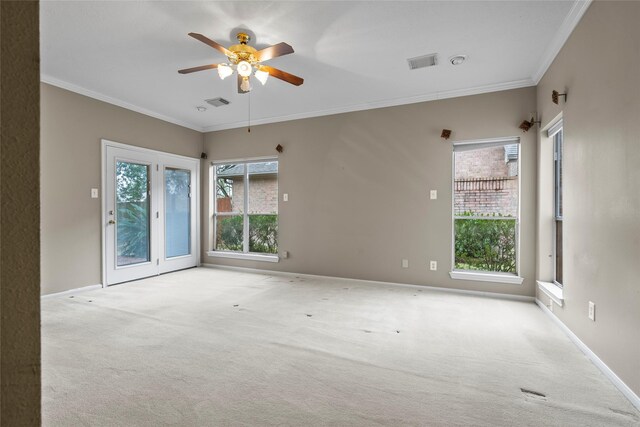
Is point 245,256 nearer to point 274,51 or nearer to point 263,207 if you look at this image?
point 263,207

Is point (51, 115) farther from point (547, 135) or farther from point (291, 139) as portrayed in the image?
point (547, 135)

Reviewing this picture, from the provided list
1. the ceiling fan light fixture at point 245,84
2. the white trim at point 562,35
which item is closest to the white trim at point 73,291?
the ceiling fan light fixture at point 245,84

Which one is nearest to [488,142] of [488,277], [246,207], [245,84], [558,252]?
[558,252]

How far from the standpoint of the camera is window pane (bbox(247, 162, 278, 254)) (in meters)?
5.69

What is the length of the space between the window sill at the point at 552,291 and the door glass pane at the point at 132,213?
5405mm

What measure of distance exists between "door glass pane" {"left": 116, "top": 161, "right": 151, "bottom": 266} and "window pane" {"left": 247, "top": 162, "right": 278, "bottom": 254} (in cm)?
166

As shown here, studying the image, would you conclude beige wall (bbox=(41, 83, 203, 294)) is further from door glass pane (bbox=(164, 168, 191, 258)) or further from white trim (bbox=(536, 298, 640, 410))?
white trim (bbox=(536, 298, 640, 410))

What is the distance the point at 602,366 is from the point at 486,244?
219 cm

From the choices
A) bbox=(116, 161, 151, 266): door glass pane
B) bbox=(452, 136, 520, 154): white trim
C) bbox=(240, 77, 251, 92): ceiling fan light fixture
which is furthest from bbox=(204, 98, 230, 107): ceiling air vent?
bbox=(452, 136, 520, 154): white trim

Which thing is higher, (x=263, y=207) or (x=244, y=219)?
(x=263, y=207)

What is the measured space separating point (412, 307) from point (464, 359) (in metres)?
1.25

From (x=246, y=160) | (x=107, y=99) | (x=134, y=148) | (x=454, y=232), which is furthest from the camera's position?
(x=246, y=160)

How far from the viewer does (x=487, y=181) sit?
4.28 meters

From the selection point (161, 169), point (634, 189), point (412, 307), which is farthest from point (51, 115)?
point (634, 189)
